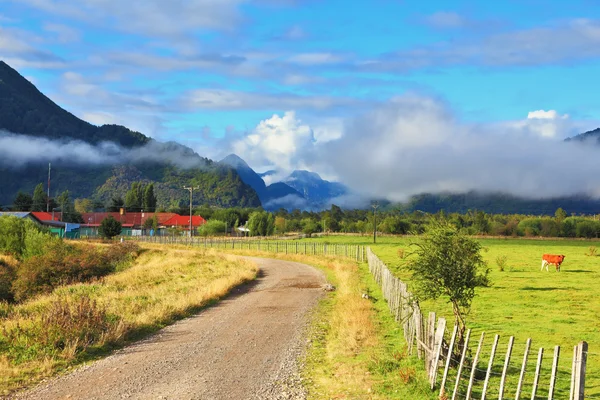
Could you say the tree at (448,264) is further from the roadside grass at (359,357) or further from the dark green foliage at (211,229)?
the dark green foliage at (211,229)

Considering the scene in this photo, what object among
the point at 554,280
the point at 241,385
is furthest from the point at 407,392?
the point at 554,280

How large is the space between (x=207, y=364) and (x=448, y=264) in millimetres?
6799

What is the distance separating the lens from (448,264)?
1525 cm

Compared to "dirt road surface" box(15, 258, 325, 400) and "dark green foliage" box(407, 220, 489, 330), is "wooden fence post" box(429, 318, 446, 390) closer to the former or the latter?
"dirt road surface" box(15, 258, 325, 400)

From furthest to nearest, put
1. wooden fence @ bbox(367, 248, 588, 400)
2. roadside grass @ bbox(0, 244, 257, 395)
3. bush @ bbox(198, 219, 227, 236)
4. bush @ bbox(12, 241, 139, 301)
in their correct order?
bush @ bbox(198, 219, 227, 236) → bush @ bbox(12, 241, 139, 301) → roadside grass @ bbox(0, 244, 257, 395) → wooden fence @ bbox(367, 248, 588, 400)

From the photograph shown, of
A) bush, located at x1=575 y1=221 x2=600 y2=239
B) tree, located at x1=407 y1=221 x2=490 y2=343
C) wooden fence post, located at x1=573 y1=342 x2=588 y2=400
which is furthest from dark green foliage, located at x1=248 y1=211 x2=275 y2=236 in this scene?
wooden fence post, located at x1=573 y1=342 x2=588 y2=400

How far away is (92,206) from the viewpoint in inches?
7859

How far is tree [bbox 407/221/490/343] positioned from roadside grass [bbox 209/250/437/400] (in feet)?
6.72

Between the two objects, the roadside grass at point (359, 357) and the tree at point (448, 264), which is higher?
the tree at point (448, 264)

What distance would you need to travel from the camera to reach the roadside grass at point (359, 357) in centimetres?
1192

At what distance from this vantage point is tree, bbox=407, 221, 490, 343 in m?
15.2

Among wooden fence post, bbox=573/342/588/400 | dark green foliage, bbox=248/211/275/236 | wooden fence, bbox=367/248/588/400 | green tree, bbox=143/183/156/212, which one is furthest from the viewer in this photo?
green tree, bbox=143/183/156/212

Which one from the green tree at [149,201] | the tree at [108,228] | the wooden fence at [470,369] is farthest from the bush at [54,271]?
the green tree at [149,201]

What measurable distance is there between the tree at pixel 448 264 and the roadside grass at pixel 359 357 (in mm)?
2047
